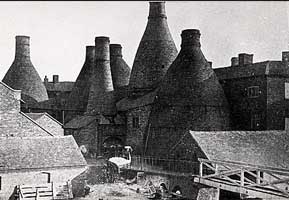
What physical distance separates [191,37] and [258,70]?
4863 mm

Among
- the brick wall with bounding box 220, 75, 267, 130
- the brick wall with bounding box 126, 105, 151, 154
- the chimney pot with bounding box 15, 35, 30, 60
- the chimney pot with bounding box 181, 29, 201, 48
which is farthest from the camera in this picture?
the chimney pot with bounding box 15, 35, 30, 60

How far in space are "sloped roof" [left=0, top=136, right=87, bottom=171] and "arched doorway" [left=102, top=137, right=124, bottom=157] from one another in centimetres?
1025

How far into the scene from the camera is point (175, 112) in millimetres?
25781

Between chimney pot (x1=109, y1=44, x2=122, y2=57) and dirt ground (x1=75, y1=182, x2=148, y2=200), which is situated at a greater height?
chimney pot (x1=109, y1=44, x2=122, y2=57)

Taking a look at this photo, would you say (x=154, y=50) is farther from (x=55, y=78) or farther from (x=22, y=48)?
(x=55, y=78)

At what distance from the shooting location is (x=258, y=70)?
26.9 metres

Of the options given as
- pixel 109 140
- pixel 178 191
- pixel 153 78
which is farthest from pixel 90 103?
pixel 178 191

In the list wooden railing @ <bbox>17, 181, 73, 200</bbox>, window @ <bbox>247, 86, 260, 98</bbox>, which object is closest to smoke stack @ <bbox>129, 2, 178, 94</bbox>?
window @ <bbox>247, 86, 260, 98</bbox>

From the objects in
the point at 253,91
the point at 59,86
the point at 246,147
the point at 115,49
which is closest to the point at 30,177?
the point at 246,147

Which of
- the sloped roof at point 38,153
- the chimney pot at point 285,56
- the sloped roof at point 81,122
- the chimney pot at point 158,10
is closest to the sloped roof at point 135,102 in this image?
the sloped roof at point 81,122

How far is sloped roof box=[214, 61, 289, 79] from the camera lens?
26.3 meters

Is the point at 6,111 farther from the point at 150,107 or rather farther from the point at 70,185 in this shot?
the point at 150,107

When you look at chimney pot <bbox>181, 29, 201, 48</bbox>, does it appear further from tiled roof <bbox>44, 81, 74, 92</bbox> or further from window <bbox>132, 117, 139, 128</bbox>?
tiled roof <bbox>44, 81, 74, 92</bbox>

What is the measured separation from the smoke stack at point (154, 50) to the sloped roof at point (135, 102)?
960mm
